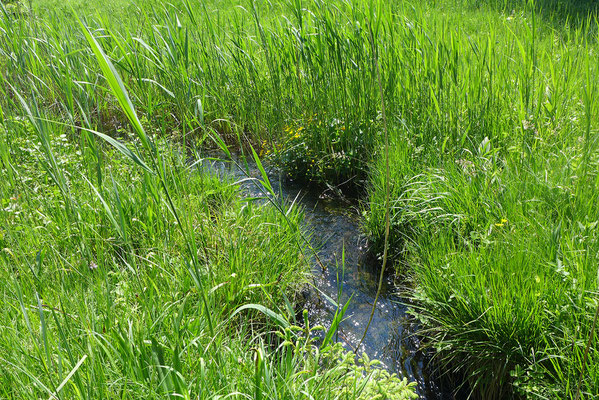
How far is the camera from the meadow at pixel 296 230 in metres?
1.55

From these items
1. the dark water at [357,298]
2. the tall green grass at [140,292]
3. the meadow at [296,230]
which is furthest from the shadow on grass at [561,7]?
the tall green grass at [140,292]

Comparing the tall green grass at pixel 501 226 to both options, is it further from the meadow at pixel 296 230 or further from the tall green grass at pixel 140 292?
the tall green grass at pixel 140 292

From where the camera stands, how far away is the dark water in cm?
237

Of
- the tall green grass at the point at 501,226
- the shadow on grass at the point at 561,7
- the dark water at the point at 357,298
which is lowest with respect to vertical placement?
the dark water at the point at 357,298

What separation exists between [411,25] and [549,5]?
15.8 feet

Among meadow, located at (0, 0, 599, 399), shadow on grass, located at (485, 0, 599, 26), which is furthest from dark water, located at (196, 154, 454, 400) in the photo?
shadow on grass, located at (485, 0, 599, 26)

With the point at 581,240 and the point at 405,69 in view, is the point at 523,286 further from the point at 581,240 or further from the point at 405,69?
the point at 405,69

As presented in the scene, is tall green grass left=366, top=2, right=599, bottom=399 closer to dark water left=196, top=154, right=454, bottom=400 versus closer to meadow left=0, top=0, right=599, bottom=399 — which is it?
meadow left=0, top=0, right=599, bottom=399

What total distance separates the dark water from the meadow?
101 mm

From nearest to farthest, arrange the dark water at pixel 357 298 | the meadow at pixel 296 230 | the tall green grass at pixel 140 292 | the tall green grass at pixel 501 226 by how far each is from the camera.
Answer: the tall green grass at pixel 140 292 < the meadow at pixel 296 230 < the tall green grass at pixel 501 226 < the dark water at pixel 357 298

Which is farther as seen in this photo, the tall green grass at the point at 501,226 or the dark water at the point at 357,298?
the dark water at the point at 357,298

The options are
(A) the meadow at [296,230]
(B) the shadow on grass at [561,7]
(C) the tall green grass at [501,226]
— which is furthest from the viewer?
(B) the shadow on grass at [561,7]

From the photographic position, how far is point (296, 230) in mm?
2555

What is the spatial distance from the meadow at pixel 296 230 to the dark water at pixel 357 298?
0.33 feet
